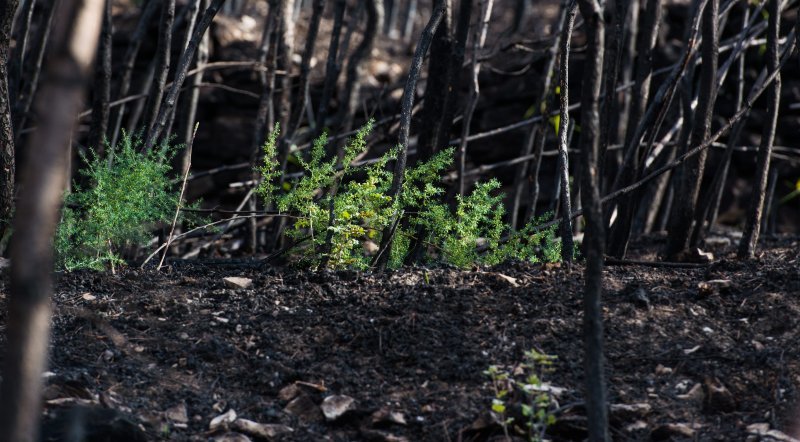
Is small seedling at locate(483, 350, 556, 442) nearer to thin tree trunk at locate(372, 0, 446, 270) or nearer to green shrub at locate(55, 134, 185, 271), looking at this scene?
thin tree trunk at locate(372, 0, 446, 270)

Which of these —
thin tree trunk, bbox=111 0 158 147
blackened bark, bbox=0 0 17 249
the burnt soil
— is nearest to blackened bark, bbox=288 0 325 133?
thin tree trunk, bbox=111 0 158 147

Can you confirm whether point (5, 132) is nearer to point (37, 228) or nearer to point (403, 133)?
point (403, 133)

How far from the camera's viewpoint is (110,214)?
4.01m

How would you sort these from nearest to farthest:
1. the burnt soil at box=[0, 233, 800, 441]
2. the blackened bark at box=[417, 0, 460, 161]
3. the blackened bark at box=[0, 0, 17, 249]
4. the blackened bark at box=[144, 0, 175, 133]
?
1. the burnt soil at box=[0, 233, 800, 441]
2. the blackened bark at box=[0, 0, 17, 249]
3. the blackened bark at box=[417, 0, 460, 161]
4. the blackened bark at box=[144, 0, 175, 133]

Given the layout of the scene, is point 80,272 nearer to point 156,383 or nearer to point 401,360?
point 156,383

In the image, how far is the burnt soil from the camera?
3041 mm

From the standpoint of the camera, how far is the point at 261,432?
9.70ft

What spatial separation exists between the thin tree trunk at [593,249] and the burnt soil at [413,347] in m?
0.39

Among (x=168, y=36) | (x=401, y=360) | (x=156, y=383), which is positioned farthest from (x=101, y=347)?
(x=168, y=36)

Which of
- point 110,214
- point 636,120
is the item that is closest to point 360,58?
point 636,120

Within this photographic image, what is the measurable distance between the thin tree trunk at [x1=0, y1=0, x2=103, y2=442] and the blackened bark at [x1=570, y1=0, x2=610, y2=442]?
148 cm

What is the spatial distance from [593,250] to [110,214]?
7.58ft

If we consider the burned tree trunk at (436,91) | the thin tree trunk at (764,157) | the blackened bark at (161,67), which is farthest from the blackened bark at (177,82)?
the thin tree trunk at (764,157)

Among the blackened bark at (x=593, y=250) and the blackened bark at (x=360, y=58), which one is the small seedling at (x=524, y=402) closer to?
the blackened bark at (x=593, y=250)
